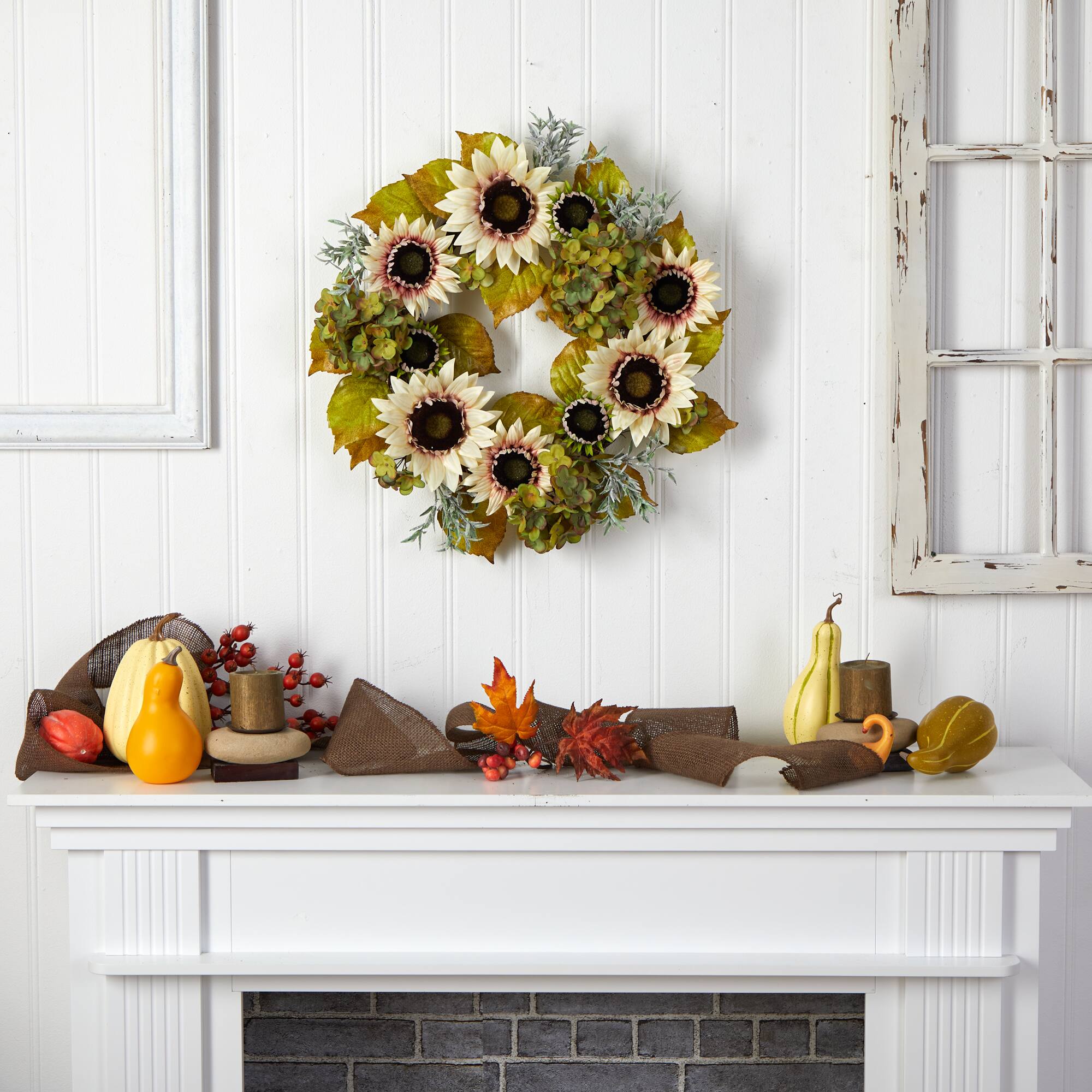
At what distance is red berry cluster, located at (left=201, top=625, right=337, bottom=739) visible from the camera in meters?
1.61

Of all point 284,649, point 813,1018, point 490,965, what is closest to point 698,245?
point 284,649

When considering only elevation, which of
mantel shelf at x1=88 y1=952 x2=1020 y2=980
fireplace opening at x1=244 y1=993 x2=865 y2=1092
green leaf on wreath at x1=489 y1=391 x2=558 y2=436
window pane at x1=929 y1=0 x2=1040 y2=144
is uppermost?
window pane at x1=929 y1=0 x2=1040 y2=144

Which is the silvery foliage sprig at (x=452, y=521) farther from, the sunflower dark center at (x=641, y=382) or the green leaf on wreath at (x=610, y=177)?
the green leaf on wreath at (x=610, y=177)

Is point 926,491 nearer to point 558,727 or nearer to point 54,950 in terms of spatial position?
point 558,727

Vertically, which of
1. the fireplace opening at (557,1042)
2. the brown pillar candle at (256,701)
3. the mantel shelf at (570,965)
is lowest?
the fireplace opening at (557,1042)

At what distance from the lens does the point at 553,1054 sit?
1.79 meters

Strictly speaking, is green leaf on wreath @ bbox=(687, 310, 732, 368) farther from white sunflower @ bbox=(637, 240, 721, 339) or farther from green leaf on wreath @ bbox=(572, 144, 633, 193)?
green leaf on wreath @ bbox=(572, 144, 633, 193)

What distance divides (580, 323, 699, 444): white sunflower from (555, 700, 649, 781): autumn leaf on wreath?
0.43m

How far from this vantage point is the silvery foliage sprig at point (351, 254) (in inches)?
61.7

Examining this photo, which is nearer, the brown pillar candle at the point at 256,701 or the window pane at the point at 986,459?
the brown pillar candle at the point at 256,701

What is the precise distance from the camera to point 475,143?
1.58 m

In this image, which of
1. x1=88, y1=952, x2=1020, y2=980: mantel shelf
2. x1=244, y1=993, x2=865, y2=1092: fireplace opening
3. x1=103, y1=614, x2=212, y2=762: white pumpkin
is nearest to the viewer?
x1=88, y1=952, x2=1020, y2=980: mantel shelf

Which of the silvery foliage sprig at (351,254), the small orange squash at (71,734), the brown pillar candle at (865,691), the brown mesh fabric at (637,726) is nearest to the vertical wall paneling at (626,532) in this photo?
the brown mesh fabric at (637,726)

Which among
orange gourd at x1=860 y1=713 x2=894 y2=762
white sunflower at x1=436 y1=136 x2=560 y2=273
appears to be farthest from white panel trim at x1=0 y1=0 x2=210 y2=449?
orange gourd at x1=860 y1=713 x2=894 y2=762
